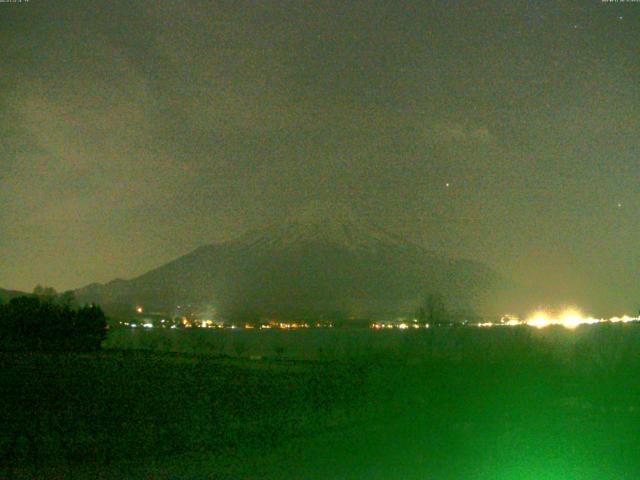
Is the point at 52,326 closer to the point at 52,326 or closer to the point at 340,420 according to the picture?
the point at 52,326

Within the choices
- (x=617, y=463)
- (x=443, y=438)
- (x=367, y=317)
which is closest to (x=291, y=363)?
(x=443, y=438)

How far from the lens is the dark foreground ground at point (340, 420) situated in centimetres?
1257

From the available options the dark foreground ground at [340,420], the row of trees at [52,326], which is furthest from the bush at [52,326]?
the dark foreground ground at [340,420]

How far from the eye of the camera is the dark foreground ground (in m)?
12.6

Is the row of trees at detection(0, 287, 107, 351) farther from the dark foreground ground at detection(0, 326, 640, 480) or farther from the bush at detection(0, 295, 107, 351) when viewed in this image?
the dark foreground ground at detection(0, 326, 640, 480)

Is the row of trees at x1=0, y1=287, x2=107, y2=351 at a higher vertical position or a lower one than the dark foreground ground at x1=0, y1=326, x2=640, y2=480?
higher

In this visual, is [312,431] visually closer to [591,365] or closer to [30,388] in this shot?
[30,388]

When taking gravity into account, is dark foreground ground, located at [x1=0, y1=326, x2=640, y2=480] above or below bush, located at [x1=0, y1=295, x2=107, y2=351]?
below

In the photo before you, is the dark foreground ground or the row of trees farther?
the row of trees

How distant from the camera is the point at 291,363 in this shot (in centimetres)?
3797

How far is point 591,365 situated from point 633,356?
2.64 m

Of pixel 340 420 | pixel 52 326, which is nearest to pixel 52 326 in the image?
pixel 52 326

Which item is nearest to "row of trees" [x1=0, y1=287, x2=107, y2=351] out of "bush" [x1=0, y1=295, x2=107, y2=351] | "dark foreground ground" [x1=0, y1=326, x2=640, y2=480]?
"bush" [x1=0, y1=295, x2=107, y2=351]

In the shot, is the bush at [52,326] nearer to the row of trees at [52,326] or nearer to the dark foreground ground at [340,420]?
the row of trees at [52,326]
